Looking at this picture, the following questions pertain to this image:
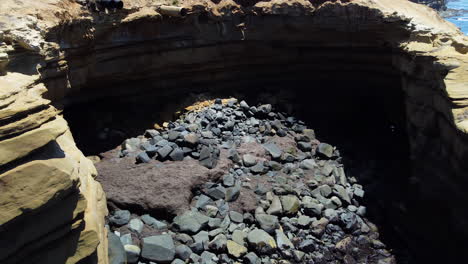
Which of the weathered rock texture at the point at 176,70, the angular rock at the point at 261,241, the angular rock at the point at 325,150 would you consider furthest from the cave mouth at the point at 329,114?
the angular rock at the point at 261,241

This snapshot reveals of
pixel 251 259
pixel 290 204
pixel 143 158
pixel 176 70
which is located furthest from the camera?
pixel 176 70

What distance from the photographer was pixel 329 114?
9.66 meters

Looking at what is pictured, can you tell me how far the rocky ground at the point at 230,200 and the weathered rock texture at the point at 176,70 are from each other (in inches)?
38.6

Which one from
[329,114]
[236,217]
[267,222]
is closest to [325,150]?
[329,114]

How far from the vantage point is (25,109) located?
3.71m

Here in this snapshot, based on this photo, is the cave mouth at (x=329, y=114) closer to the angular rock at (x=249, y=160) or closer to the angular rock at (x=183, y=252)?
the angular rock at (x=249, y=160)

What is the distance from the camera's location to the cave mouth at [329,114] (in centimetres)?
774

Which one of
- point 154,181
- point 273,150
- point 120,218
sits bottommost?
point 120,218

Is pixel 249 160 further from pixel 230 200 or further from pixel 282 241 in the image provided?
pixel 282 241

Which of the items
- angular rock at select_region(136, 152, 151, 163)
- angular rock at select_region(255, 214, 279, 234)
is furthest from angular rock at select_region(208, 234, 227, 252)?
angular rock at select_region(136, 152, 151, 163)

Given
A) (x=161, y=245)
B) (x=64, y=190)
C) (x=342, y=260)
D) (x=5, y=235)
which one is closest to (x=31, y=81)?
(x=64, y=190)

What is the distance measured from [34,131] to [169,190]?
3052 mm

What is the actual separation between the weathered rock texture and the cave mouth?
12cm

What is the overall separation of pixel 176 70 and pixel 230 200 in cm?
374
